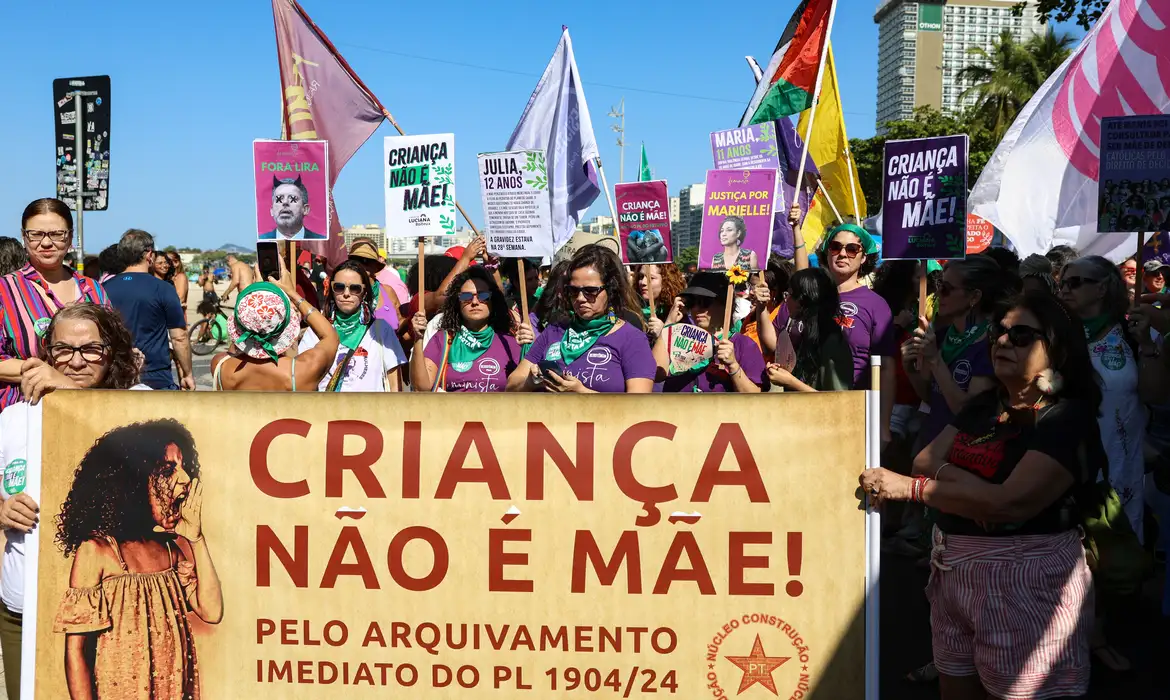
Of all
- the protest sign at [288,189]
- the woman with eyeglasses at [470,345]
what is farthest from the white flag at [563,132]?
the woman with eyeglasses at [470,345]

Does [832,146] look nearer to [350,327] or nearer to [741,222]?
[741,222]

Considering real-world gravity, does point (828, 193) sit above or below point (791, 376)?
above

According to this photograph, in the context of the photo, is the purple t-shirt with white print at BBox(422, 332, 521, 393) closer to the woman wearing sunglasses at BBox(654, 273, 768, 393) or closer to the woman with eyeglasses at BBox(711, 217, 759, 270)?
the woman wearing sunglasses at BBox(654, 273, 768, 393)

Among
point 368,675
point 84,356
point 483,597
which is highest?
point 84,356

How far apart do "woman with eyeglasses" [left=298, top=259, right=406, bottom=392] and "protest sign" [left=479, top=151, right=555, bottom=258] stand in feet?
3.12

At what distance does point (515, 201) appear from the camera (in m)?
6.61

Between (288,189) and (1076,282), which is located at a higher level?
(288,189)

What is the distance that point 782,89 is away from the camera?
24.5ft

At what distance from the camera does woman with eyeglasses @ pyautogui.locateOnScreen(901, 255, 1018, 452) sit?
485 cm

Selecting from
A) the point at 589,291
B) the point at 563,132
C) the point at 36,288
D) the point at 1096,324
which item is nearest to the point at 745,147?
the point at 563,132

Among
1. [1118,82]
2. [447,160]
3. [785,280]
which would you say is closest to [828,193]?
[785,280]

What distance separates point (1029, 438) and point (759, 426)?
0.76 m

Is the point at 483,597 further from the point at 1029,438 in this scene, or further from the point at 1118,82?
the point at 1118,82

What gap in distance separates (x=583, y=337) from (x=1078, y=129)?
13.3ft
